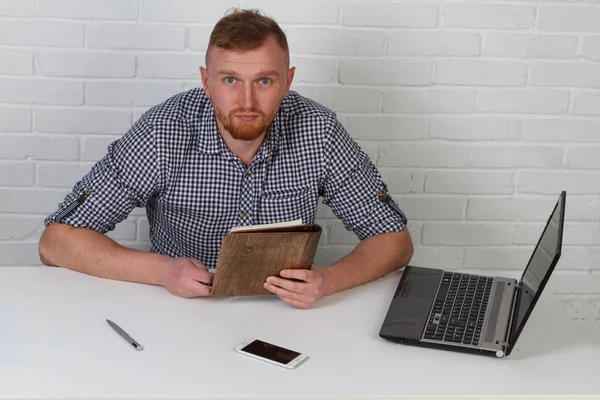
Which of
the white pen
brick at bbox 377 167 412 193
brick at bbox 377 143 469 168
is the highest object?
brick at bbox 377 143 469 168

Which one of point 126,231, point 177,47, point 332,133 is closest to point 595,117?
point 332,133

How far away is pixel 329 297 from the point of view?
1824mm

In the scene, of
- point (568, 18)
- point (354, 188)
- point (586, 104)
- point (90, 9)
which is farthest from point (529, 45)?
point (90, 9)

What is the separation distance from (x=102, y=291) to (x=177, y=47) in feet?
3.24

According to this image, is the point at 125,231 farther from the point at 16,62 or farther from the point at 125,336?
the point at 125,336

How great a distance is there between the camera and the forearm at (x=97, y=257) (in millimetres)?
1841

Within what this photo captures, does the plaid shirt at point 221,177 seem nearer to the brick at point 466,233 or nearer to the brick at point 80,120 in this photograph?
the brick at point 80,120

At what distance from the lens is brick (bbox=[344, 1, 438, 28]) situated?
2557 mm

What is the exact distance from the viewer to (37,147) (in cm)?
259

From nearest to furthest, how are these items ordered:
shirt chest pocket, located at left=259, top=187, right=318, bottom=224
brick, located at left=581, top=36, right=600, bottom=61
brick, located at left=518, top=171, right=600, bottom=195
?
shirt chest pocket, located at left=259, top=187, right=318, bottom=224 → brick, located at left=581, top=36, right=600, bottom=61 → brick, located at left=518, top=171, right=600, bottom=195

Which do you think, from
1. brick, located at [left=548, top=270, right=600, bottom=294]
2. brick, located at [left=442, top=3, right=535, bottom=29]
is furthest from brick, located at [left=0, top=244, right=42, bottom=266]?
brick, located at [left=548, top=270, right=600, bottom=294]

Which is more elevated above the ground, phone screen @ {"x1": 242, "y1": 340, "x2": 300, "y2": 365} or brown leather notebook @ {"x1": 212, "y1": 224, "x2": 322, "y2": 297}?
brown leather notebook @ {"x1": 212, "y1": 224, "x2": 322, "y2": 297}

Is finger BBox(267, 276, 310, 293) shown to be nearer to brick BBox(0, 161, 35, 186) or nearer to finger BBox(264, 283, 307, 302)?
finger BBox(264, 283, 307, 302)

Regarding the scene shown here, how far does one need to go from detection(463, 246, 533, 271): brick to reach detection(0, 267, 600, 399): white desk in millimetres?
1000
